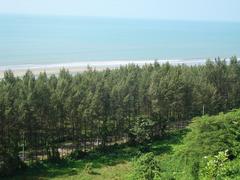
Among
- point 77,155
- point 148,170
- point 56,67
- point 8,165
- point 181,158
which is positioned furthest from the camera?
point 56,67

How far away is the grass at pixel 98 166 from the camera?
1382 inches

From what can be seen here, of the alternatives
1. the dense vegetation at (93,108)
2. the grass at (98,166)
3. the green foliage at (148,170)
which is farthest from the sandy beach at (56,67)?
the green foliage at (148,170)

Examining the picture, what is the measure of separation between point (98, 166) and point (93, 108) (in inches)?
260

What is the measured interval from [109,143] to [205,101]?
1489 cm

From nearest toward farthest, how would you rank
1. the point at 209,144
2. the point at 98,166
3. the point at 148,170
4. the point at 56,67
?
1. the point at 209,144
2. the point at 148,170
3. the point at 98,166
4. the point at 56,67

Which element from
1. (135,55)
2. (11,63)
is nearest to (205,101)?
(11,63)

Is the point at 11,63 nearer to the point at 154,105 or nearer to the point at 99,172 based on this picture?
the point at 154,105

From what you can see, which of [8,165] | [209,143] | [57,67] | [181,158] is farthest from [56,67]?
[209,143]

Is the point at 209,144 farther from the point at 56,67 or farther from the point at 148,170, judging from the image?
the point at 56,67

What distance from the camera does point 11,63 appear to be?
95.1m

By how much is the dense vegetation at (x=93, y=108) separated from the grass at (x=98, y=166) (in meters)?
1.20

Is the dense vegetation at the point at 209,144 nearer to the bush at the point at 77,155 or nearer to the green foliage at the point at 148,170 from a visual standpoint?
the green foliage at the point at 148,170

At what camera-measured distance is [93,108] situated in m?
42.3

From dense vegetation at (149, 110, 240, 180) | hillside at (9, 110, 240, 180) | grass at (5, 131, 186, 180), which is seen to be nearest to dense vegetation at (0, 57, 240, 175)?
grass at (5, 131, 186, 180)
